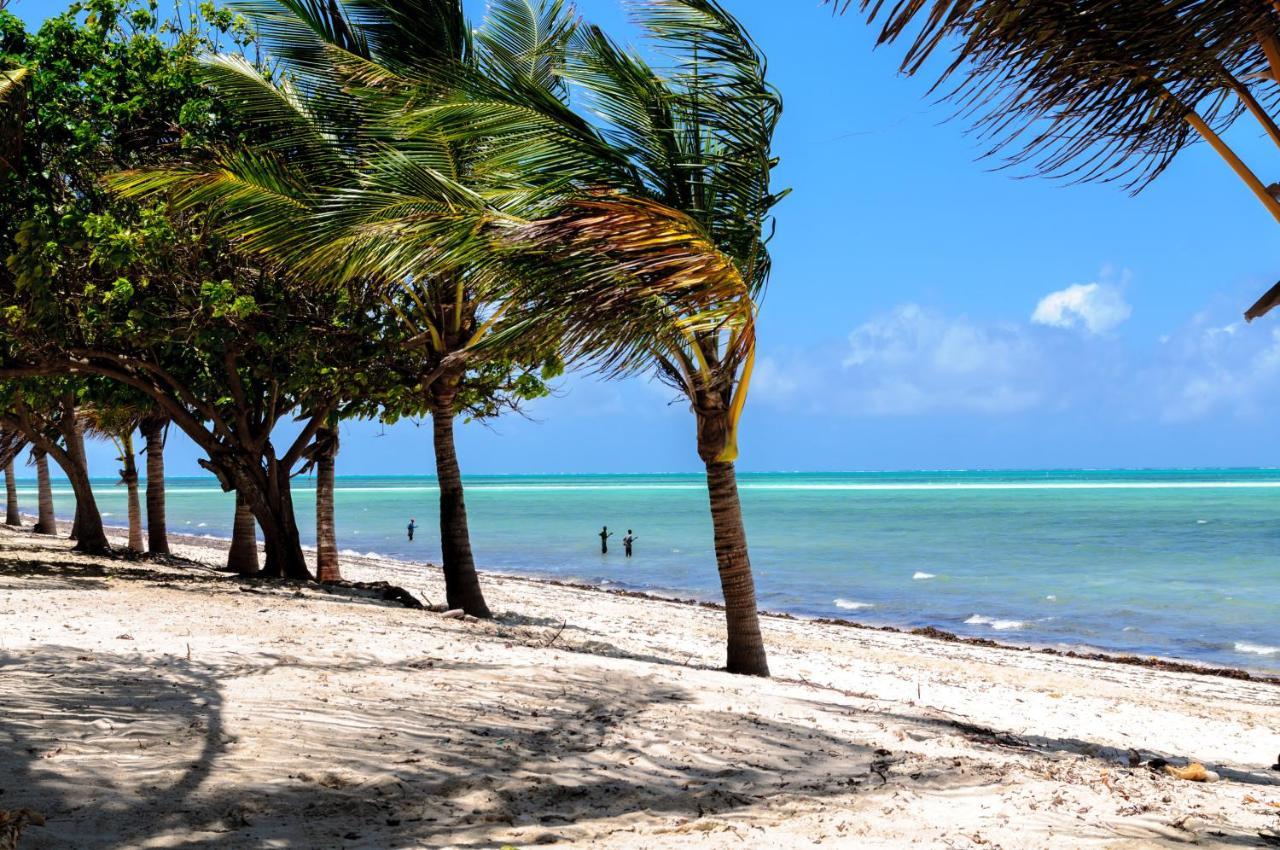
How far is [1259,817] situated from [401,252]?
6.37m

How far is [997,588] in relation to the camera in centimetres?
2553

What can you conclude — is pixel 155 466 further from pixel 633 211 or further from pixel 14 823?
pixel 14 823

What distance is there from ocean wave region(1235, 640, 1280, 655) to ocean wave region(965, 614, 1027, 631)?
3836mm

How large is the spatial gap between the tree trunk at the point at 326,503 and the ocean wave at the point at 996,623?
12648mm

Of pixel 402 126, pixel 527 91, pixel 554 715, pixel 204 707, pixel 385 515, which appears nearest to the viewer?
pixel 204 707

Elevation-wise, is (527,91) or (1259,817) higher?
(527,91)

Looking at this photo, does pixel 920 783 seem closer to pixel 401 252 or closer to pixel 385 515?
pixel 401 252

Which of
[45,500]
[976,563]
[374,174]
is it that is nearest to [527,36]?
[374,174]

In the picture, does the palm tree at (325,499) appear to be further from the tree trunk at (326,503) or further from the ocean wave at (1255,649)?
the ocean wave at (1255,649)

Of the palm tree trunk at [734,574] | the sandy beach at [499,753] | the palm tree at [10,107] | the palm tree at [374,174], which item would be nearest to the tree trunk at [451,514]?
the palm tree at [374,174]

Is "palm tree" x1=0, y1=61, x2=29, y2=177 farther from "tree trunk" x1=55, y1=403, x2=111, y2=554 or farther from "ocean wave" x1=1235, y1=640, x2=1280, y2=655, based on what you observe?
"ocean wave" x1=1235, y1=640, x2=1280, y2=655

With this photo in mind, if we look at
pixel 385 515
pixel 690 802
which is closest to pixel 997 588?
pixel 690 802

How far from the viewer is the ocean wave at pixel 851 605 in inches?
876

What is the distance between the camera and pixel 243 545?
51.2ft
